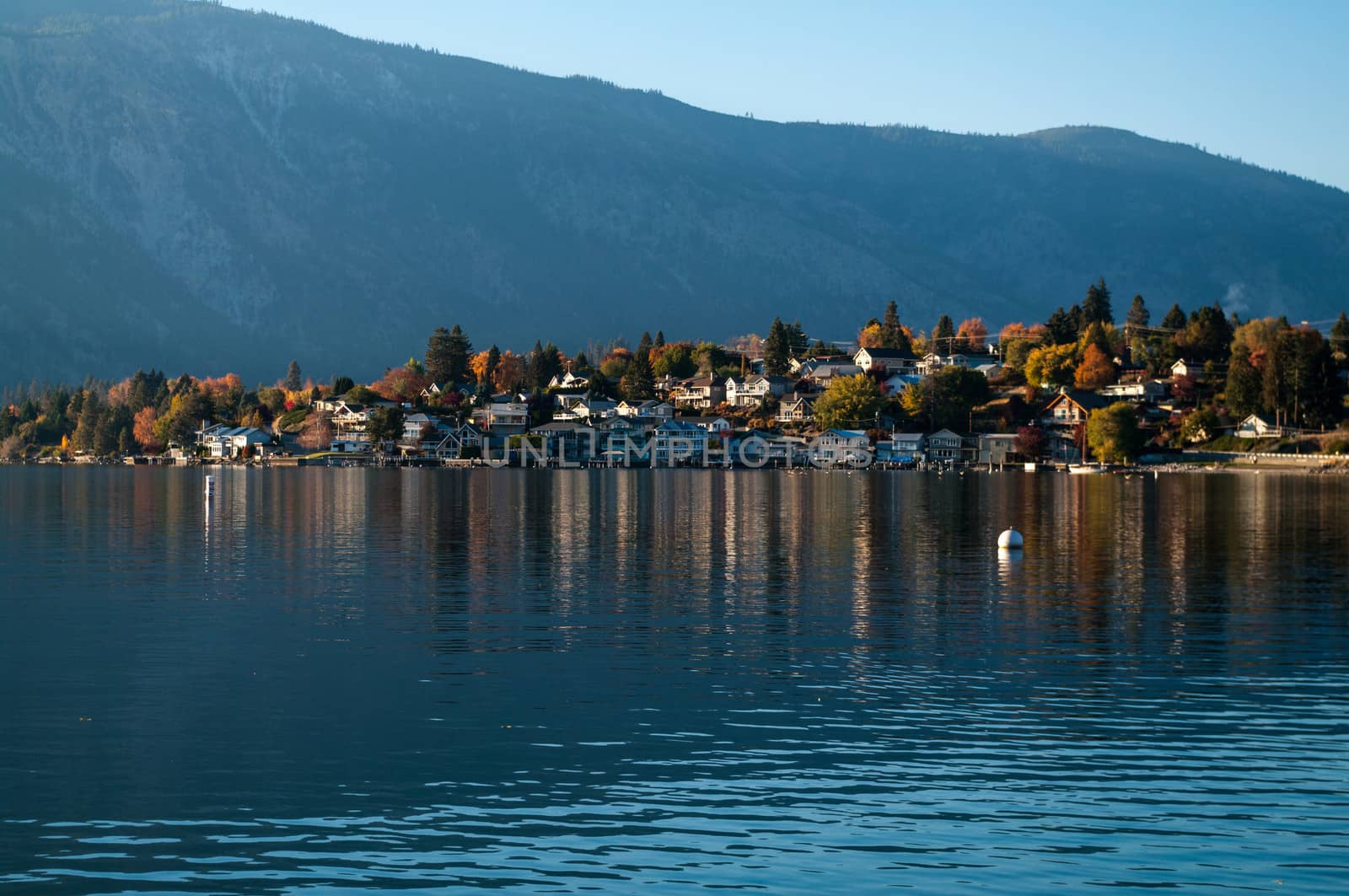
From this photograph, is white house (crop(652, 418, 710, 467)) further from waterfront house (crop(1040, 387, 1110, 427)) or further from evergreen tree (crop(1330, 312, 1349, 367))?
evergreen tree (crop(1330, 312, 1349, 367))

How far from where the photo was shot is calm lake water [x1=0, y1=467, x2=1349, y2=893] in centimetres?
1582

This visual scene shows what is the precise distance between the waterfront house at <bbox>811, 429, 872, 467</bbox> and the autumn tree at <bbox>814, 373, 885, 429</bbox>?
6.44 metres

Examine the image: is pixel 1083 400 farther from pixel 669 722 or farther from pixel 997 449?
pixel 669 722

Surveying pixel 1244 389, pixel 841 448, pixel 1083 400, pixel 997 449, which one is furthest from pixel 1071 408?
pixel 841 448

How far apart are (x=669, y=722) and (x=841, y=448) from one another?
165465 millimetres

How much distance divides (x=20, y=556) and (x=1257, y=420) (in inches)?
6042

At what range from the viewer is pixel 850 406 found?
195 metres

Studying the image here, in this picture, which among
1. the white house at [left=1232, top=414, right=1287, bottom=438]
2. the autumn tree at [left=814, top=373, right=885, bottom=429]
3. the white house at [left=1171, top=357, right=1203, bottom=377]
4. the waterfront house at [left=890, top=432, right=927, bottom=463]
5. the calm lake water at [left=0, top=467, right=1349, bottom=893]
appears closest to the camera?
the calm lake water at [left=0, top=467, right=1349, bottom=893]

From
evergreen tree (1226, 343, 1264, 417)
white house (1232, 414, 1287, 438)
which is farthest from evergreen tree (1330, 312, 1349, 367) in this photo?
white house (1232, 414, 1287, 438)

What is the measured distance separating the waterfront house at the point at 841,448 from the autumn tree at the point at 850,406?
6439 millimetres

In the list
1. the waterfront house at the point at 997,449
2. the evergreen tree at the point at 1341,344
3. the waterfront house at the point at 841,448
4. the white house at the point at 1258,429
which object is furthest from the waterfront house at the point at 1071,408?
the evergreen tree at the point at 1341,344

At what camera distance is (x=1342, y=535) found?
199 ft

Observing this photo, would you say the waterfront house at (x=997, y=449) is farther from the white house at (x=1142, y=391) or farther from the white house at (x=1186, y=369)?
the white house at (x=1186, y=369)

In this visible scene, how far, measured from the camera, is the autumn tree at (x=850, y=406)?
19500 cm
